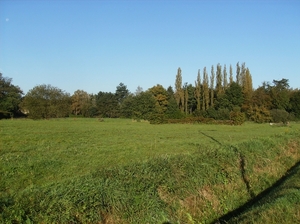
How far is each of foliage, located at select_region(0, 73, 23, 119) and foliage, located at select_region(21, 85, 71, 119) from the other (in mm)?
1787

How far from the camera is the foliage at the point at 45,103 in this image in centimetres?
7297

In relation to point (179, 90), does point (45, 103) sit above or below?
below

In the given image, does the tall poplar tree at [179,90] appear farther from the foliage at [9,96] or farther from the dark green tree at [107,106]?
the foliage at [9,96]

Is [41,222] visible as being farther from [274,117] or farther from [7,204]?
[274,117]

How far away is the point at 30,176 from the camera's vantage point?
1059 centimetres

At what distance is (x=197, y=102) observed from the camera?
89188 millimetres

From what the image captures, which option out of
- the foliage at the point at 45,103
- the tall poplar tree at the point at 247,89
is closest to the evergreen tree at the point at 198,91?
the tall poplar tree at the point at 247,89

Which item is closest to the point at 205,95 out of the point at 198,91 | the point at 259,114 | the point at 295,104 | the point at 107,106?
the point at 198,91

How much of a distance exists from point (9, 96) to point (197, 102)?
165 feet

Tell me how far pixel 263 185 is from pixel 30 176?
895cm

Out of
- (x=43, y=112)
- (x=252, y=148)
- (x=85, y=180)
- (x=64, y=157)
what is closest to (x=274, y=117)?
(x=43, y=112)

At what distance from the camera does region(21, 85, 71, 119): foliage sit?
72975 millimetres

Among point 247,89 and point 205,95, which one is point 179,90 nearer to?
point 205,95

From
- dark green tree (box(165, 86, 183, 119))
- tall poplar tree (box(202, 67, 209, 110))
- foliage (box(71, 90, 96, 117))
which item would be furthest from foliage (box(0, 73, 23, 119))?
tall poplar tree (box(202, 67, 209, 110))
